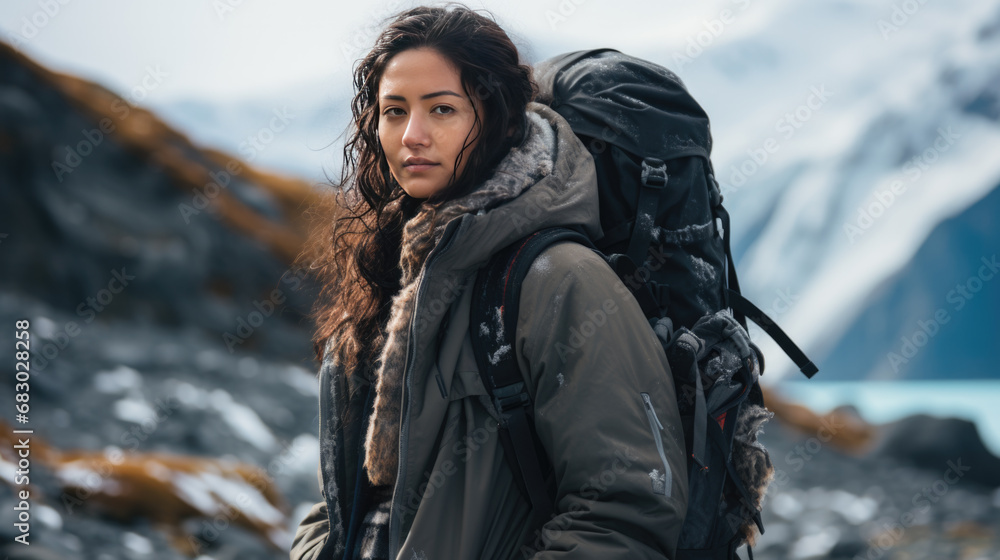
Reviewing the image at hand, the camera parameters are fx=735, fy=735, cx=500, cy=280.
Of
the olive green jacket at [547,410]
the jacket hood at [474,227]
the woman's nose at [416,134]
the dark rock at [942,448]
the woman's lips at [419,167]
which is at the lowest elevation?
the dark rock at [942,448]

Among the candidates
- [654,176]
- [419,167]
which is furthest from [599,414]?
[419,167]

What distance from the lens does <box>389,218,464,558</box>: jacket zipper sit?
129cm

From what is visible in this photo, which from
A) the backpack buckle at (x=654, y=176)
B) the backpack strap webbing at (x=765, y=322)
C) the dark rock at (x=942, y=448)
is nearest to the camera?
the backpack buckle at (x=654, y=176)

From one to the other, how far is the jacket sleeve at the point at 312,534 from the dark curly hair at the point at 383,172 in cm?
37

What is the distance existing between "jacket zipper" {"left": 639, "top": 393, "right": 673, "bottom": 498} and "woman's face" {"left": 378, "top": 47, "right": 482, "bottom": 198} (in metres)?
0.59

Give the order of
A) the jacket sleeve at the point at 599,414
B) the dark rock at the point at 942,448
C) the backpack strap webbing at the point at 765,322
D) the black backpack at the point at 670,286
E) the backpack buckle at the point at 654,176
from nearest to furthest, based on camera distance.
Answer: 1. the jacket sleeve at the point at 599,414
2. the black backpack at the point at 670,286
3. the backpack buckle at the point at 654,176
4. the backpack strap webbing at the point at 765,322
5. the dark rock at the point at 942,448

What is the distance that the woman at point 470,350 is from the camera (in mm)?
1181

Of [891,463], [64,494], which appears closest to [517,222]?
[64,494]

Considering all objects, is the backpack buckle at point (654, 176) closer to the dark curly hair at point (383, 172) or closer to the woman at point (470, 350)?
the woman at point (470, 350)

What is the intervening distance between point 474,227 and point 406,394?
0.32 metres

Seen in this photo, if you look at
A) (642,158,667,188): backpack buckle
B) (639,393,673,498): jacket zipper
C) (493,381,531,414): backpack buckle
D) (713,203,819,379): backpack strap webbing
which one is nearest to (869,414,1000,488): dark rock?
(713,203,819,379): backpack strap webbing

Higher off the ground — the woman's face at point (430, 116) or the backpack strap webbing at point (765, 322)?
the woman's face at point (430, 116)

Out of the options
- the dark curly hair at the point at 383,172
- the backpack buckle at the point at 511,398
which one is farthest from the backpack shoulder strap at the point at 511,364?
the dark curly hair at the point at 383,172

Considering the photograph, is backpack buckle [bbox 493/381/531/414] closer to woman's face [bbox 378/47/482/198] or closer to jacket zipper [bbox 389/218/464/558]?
jacket zipper [bbox 389/218/464/558]
